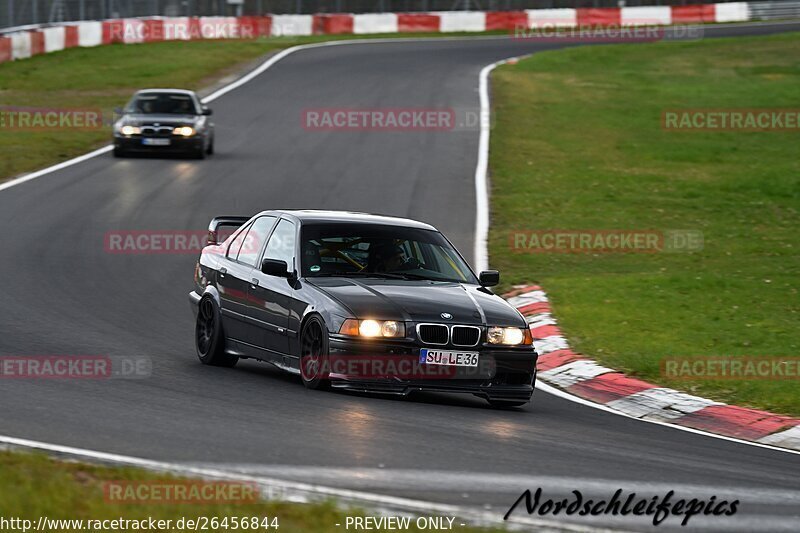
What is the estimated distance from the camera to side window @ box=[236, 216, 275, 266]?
1228 centimetres

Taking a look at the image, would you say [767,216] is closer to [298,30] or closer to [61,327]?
[61,327]

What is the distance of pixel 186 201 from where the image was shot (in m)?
22.6

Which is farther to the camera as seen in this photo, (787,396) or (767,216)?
(767,216)

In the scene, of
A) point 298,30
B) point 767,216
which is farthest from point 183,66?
point 767,216

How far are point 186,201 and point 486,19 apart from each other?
40.1 metres

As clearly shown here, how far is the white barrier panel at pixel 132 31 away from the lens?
49906mm

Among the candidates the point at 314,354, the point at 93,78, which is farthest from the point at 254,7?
the point at 314,354

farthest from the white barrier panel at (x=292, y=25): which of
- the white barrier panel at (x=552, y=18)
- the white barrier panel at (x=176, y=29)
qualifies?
the white barrier panel at (x=552, y=18)

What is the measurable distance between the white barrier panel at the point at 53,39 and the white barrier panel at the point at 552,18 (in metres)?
21.9

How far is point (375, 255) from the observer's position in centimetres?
1162

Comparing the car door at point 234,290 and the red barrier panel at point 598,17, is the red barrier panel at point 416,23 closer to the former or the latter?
the red barrier panel at point 598,17
